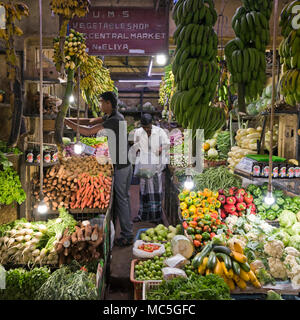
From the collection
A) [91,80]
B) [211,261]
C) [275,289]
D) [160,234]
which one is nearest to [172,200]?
[160,234]

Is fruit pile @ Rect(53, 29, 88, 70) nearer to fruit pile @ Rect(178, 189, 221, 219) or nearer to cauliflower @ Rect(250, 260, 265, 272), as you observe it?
fruit pile @ Rect(178, 189, 221, 219)

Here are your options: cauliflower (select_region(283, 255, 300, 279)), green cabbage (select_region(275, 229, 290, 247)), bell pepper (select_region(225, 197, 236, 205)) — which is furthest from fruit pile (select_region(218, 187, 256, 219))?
cauliflower (select_region(283, 255, 300, 279))

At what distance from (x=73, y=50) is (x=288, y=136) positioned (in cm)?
299

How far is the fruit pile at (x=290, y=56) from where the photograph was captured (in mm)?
1479

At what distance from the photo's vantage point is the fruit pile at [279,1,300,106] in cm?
148

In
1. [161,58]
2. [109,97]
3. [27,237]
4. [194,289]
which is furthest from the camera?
[161,58]

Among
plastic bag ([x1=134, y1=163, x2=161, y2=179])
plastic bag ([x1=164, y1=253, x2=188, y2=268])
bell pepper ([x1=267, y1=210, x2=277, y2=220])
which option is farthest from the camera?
plastic bag ([x1=134, y1=163, x2=161, y2=179])

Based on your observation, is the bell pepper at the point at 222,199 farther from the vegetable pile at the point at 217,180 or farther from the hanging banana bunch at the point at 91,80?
the hanging banana bunch at the point at 91,80

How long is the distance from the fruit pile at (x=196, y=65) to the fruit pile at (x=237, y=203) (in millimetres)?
2629

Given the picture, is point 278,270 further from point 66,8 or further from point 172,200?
point 172,200

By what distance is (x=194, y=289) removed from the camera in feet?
6.91

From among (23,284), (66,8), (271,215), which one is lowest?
(23,284)

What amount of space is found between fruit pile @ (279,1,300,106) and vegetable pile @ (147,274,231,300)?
1357 mm
